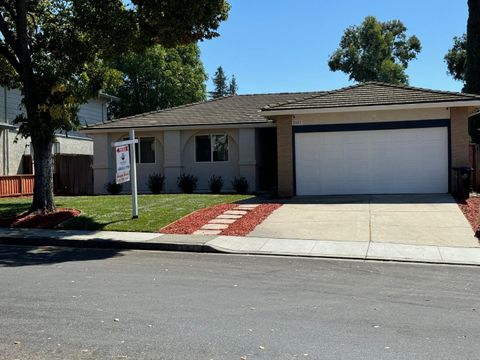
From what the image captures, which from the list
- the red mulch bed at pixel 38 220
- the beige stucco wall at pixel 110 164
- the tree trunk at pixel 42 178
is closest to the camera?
the red mulch bed at pixel 38 220

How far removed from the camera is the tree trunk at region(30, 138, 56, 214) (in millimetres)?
15250

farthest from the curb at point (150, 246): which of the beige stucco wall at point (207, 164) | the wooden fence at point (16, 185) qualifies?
the wooden fence at point (16, 185)

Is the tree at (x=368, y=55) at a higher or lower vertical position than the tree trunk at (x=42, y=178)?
higher

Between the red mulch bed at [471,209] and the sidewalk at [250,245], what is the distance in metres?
2.27

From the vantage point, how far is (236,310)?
21.0 ft

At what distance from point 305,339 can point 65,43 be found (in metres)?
12.1

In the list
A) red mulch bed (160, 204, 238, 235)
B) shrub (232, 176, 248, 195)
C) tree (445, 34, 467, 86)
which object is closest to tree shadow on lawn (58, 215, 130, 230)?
red mulch bed (160, 204, 238, 235)

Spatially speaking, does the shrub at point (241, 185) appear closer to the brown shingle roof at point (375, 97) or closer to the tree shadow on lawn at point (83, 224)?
the brown shingle roof at point (375, 97)

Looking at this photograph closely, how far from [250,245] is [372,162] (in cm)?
873

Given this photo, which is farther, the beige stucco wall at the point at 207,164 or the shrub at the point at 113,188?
the shrub at the point at 113,188

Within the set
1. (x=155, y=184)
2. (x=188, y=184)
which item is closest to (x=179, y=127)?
(x=188, y=184)

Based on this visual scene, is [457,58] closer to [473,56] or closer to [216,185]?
[473,56]

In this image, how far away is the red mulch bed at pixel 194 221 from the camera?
13148mm

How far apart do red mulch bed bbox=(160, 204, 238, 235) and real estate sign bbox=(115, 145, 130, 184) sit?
1.87 m
